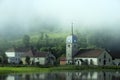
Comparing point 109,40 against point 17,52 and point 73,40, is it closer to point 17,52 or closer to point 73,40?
point 17,52

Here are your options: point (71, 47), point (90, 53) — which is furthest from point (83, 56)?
point (71, 47)

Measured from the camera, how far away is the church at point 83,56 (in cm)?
11975

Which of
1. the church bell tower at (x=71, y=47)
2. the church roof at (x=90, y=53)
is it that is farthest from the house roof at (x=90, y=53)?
the church bell tower at (x=71, y=47)

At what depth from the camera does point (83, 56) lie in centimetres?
12138

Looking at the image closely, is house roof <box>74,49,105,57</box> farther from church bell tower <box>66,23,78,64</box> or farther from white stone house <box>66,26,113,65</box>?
church bell tower <box>66,23,78,64</box>

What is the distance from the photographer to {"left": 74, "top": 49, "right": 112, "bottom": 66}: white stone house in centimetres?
11938

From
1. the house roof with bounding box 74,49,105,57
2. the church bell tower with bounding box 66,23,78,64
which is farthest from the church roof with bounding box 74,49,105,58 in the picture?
the church bell tower with bounding box 66,23,78,64

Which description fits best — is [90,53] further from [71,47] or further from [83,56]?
[71,47]

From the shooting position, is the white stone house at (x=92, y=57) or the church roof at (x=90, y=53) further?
the church roof at (x=90, y=53)

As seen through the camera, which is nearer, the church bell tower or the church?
the church

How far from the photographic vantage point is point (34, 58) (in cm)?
12619

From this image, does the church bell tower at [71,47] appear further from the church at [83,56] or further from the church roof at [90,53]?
the church roof at [90,53]

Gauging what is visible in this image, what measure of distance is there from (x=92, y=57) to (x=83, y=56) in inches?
119

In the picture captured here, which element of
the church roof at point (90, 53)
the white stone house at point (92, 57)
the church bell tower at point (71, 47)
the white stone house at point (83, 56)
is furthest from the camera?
the church bell tower at point (71, 47)
